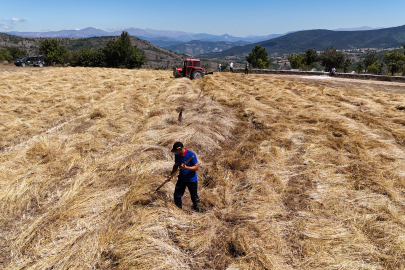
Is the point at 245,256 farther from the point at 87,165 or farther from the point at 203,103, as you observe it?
the point at 203,103

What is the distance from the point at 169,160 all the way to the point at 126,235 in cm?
272

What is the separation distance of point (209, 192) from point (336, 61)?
123 ft

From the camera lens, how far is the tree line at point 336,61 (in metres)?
32.3

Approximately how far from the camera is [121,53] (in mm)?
37594

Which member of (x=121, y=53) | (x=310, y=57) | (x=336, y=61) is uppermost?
(x=310, y=57)

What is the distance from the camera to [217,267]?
3141 mm

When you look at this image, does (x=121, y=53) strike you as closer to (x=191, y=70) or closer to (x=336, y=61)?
(x=191, y=70)

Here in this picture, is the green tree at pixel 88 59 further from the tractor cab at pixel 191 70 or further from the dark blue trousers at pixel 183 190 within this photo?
the dark blue trousers at pixel 183 190

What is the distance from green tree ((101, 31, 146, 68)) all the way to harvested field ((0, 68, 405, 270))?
103 feet

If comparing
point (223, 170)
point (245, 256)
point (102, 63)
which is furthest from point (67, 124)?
point (102, 63)

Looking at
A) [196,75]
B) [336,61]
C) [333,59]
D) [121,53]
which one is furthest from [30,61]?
[336,61]

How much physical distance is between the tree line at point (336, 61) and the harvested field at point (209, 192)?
2726 centimetres

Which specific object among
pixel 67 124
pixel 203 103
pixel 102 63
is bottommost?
pixel 67 124

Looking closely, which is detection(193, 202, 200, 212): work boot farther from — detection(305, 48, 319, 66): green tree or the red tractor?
detection(305, 48, 319, 66): green tree
